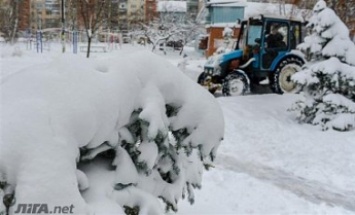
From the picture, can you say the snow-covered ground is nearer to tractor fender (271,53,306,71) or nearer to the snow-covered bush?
the snow-covered bush

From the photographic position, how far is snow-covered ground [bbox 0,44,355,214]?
5.17 metres

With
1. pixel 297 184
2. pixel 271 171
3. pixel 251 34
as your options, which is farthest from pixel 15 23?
pixel 297 184

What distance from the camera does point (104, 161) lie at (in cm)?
311

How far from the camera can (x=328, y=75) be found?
999cm

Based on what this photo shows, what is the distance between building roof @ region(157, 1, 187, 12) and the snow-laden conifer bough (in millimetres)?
27156

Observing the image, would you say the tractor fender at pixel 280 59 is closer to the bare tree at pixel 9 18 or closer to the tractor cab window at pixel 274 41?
the tractor cab window at pixel 274 41

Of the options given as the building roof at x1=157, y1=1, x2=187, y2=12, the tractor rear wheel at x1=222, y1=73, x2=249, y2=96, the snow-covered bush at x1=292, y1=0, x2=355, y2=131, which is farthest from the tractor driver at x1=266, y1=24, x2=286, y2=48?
the building roof at x1=157, y1=1, x2=187, y2=12

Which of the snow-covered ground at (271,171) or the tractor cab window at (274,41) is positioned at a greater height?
the tractor cab window at (274,41)

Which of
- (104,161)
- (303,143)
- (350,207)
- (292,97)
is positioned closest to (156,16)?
(292,97)

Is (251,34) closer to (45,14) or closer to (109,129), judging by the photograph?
(109,129)

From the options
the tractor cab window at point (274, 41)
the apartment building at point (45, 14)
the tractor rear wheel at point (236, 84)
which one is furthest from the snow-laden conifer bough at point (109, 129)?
the apartment building at point (45, 14)

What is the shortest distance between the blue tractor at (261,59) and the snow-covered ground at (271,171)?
2360mm

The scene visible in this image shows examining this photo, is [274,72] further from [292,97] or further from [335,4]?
[335,4]

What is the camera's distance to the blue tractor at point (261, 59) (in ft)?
42.9
